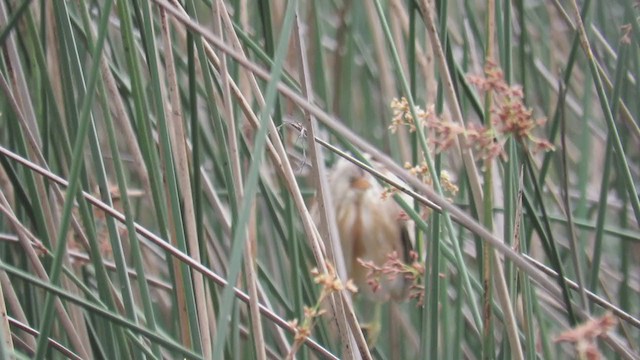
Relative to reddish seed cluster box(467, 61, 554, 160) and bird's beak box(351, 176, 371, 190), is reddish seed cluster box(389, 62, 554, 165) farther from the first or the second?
bird's beak box(351, 176, 371, 190)

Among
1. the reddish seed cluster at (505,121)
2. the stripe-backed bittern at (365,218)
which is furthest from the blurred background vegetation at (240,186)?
the stripe-backed bittern at (365,218)

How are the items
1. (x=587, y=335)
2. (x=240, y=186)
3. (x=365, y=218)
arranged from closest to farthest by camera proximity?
(x=587, y=335) → (x=240, y=186) → (x=365, y=218)

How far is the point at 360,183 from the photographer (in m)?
2.04

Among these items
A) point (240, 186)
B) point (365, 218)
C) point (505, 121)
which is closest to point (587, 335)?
point (505, 121)

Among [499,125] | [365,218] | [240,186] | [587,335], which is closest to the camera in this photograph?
[587,335]

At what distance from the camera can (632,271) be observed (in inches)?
74.6

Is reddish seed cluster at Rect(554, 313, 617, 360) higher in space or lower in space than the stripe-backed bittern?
higher

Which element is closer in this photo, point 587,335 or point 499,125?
point 587,335

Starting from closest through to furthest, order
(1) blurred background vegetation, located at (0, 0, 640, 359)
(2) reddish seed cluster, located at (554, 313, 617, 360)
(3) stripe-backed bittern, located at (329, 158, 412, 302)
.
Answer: (2) reddish seed cluster, located at (554, 313, 617, 360)
(1) blurred background vegetation, located at (0, 0, 640, 359)
(3) stripe-backed bittern, located at (329, 158, 412, 302)

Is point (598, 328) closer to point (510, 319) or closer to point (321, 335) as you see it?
point (510, 319)

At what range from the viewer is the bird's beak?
2.03m

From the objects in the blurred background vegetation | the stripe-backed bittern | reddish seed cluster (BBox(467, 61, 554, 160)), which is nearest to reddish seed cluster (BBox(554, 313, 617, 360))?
the blurred background vegetation

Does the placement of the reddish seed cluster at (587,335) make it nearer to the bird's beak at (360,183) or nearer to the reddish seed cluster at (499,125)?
the reddish seed cluster at (499,125)

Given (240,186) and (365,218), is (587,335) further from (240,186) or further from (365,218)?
(365,218)
